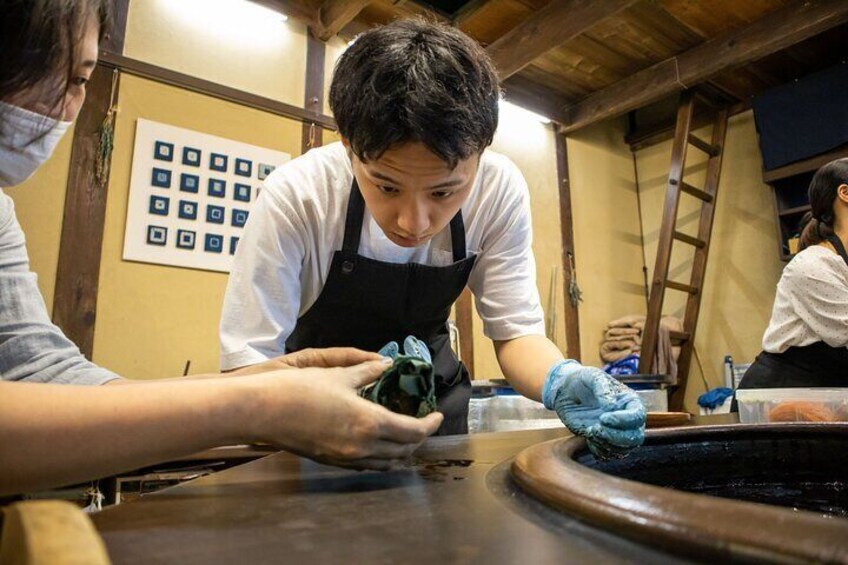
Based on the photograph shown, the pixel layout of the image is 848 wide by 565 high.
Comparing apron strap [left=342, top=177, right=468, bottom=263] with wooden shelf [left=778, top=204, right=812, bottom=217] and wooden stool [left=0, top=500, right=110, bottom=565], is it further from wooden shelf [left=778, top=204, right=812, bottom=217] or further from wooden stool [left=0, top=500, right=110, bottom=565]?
wooden shelf [left=778, top=204, right=812, bottom=217]

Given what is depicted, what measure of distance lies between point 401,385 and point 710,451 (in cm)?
70

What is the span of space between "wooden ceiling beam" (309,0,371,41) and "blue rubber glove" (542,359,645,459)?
Answer: 132 inches

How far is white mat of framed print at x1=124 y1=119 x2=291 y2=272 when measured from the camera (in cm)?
348

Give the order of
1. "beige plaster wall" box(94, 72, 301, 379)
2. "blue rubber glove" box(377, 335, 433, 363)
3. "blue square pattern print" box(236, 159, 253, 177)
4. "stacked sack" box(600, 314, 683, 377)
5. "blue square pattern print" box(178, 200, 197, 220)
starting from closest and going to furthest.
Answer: "blue rubber glove" box(377, 335, 433, 363) → "beige plaster wall" box(94, 72, 301, 379) → "blue square pattern print" box(178, 200, 197, 220) → "blue square pattern print" box(236, 159, 253, 177) → "stacked sack" box(600, 314, 683, 377)

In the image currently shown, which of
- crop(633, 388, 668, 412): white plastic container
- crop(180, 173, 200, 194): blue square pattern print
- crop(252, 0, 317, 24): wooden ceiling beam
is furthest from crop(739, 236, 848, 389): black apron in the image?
crop(252, 0, 317, 24): wooden ceiling beam

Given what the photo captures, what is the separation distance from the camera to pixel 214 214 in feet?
12.2

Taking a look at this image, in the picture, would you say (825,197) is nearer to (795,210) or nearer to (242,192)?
(795,210)

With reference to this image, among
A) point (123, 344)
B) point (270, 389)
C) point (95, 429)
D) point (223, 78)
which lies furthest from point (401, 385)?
point (223, 78)

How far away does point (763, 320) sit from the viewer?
526 centimetres

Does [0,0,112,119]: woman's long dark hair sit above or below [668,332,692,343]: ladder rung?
above

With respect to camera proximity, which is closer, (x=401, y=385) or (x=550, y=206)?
(x=401, y=385)

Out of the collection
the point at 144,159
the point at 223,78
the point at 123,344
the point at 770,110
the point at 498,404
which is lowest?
the point at 498,404

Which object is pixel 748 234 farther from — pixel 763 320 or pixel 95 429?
pixel 95 429

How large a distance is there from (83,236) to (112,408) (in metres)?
3.07
